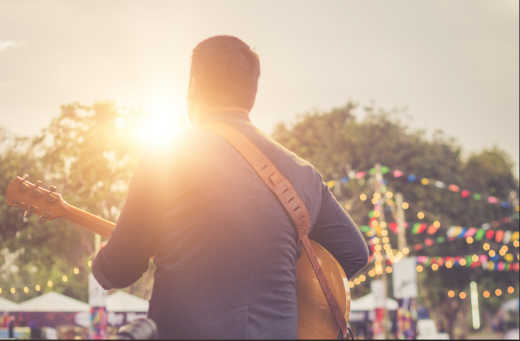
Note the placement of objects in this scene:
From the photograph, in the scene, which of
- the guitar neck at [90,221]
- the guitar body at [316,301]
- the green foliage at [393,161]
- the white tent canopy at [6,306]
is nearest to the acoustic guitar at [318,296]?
the guitar body at [316,301]

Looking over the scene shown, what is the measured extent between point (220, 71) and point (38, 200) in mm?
1041

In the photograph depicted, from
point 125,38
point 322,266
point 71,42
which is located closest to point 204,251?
point 322,266

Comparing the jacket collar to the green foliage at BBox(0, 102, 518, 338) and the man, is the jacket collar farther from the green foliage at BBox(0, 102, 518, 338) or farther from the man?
the green foliage at BBox(0, 102, 518, 338)

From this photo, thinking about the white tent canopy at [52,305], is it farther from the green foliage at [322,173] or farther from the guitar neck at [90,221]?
the guitar neck at [90,221]

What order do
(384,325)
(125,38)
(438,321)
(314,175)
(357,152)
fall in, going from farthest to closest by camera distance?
(438,321) → (357,152) → (384,325) → (125,38) → (314,175)

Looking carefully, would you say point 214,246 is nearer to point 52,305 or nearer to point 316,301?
point 316,301

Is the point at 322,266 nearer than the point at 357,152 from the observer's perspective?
Yes

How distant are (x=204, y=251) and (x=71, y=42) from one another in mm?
9016

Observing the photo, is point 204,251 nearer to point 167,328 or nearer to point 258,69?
point 167,328

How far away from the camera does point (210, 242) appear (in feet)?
5.04

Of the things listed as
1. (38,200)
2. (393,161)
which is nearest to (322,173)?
(393,161)

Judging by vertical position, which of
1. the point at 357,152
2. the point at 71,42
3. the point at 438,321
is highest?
the point at 357,152

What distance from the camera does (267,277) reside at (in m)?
1.57

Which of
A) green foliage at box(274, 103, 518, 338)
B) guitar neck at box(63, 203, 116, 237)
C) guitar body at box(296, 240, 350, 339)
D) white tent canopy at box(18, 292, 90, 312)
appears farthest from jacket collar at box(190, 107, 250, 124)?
green foliage at box(274, 103, 518, 338)
